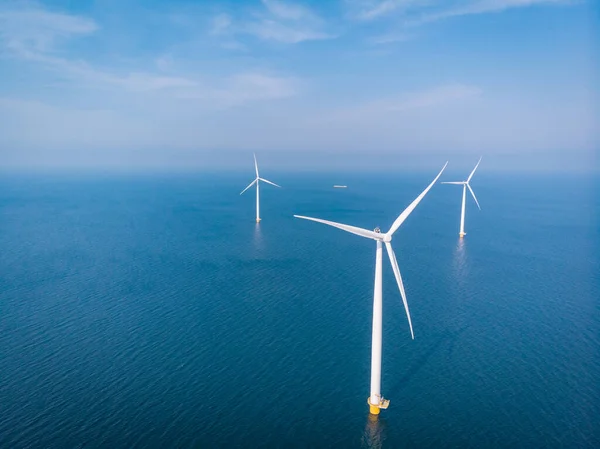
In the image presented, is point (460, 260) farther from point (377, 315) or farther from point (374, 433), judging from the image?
point (374, 433)

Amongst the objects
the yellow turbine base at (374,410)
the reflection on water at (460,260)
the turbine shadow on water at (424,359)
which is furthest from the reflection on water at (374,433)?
the reflection on water at (460,260)

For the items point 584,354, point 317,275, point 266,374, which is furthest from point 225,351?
point 584,354

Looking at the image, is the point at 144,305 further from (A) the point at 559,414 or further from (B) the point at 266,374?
(A) the point at 559,414

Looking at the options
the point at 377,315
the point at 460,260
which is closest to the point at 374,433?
the point at 377,315

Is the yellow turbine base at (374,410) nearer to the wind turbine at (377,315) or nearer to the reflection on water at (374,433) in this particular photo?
the wind turbine at (377,315)

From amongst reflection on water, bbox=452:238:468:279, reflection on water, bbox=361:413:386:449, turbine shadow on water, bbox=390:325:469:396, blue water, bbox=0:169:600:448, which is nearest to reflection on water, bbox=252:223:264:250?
blue water, bbox=0:169:600:448

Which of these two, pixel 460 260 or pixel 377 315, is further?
pixel 460 260
